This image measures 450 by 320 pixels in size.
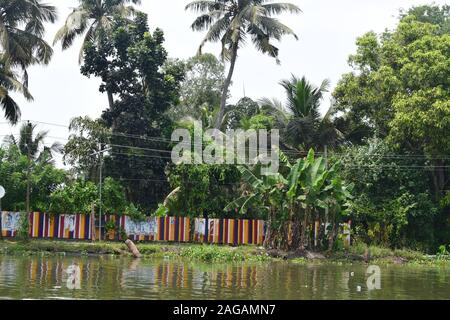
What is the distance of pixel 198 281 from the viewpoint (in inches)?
762

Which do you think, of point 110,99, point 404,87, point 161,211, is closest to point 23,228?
point 161,211

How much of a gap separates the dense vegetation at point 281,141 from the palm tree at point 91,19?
8cm

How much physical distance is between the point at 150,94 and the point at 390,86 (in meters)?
13.8

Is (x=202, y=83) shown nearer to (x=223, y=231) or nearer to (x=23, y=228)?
(x=223, y=231)

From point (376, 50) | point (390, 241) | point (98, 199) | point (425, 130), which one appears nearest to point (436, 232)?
point (390, 241)

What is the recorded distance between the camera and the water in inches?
635

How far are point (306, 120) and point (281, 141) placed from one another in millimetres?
2054

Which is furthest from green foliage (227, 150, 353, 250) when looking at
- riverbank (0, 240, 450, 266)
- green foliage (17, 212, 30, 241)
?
green foliage (17, 212, 30, 241)

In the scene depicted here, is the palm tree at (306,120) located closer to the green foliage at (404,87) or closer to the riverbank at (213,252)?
the green foliage at (404,87)

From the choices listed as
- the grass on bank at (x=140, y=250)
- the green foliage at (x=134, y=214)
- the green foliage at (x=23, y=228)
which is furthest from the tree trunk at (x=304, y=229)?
the green foliage at (x=23, y=228)

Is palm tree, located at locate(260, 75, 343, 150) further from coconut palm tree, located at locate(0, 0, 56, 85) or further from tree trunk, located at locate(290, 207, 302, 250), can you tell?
coconut palm tree, located at locate(0, 0, 56, 85)

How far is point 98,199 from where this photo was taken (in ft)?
108

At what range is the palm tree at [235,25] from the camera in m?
37.3

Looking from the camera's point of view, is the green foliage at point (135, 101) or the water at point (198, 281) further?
the green foliage at point (135, 101)
